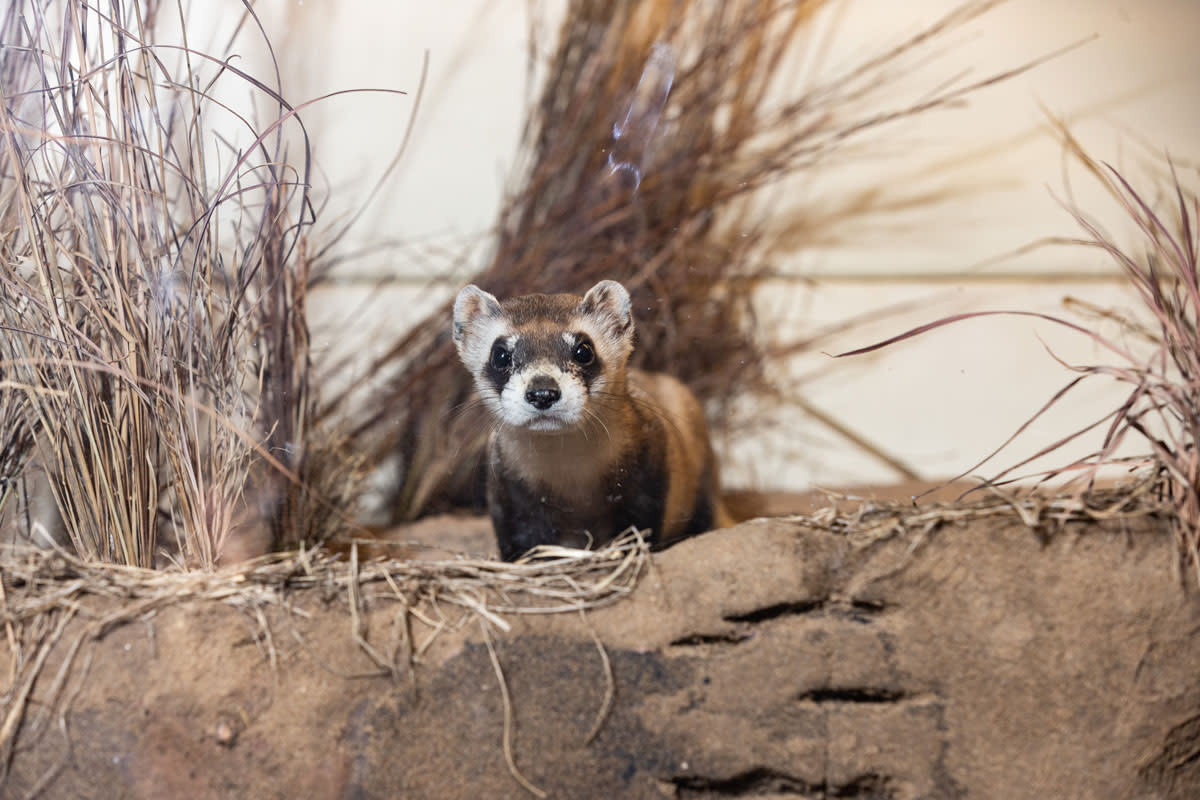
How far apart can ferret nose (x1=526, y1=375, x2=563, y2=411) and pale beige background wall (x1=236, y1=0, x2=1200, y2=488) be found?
3.51 feet

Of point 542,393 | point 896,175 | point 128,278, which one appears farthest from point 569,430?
point 896,175

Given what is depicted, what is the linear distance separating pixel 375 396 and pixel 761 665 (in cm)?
155

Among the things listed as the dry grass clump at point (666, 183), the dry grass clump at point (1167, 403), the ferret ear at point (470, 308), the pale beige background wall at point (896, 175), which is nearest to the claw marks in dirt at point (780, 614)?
the dry grass clump at point (1167, 403)

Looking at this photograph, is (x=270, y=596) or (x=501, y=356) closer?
(x=270, y=596)

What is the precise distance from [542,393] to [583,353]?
170mm

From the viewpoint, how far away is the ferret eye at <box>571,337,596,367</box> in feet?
6.41

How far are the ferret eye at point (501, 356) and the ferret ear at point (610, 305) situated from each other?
19cm

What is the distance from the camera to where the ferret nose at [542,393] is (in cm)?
185

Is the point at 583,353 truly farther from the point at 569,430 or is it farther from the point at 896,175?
the point at 896,175

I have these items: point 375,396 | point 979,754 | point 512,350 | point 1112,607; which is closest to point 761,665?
point 979,754

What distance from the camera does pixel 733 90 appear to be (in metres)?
3.08

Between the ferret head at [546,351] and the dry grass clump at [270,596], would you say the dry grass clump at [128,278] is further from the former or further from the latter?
the ferret head at [546,351]

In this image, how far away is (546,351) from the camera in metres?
1.92

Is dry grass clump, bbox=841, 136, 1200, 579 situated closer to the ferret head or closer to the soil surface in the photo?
the soil surface
